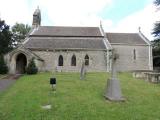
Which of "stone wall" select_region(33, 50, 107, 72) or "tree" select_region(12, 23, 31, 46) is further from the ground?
Answer: "tree" select_region(12, 23, 31, 46)

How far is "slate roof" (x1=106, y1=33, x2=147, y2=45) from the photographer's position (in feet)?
129

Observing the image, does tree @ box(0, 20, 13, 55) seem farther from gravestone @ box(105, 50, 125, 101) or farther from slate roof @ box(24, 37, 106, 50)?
gravestone @ box(105, 50, 125, 101)

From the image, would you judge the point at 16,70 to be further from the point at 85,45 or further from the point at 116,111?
the point at 116,111

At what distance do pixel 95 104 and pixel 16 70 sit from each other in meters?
23.4

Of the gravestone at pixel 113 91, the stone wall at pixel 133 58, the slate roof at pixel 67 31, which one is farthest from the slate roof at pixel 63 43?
the gravestone at pixel 113 91

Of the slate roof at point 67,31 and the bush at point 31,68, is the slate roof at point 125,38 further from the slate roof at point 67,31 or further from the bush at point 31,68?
the bush at point 31,68

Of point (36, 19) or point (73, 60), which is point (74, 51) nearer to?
point (73, 60)

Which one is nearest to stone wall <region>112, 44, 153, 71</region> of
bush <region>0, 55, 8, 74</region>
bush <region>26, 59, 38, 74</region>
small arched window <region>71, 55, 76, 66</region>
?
small arched window <region>71, 55, 76, 66</region>

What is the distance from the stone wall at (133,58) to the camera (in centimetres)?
3831

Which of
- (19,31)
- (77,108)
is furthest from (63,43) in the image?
(19,31)

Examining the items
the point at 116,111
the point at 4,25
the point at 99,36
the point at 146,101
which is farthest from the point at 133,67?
the point at 116,111

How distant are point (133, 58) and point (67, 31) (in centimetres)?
1278

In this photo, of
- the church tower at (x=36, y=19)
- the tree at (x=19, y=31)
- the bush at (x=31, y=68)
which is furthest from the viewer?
the tree at (x=19, y=31)

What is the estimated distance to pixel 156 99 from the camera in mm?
11766
